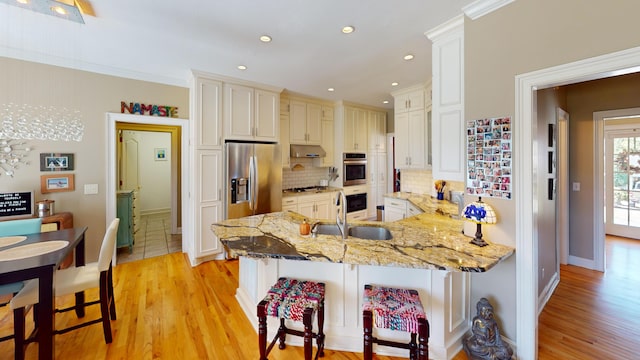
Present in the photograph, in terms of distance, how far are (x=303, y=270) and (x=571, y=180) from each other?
12.8ft

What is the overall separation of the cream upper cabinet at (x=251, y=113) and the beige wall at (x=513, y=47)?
2.89 meters

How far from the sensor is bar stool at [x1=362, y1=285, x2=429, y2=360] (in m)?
1.46

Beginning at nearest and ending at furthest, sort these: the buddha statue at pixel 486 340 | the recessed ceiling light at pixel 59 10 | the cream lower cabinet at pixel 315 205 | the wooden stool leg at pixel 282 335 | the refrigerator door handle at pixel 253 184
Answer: the buddha statue at pixel 486 340 → the wooden stool leg at pixel 282 335 → the recessed ceiling light at pixel 59 10 → the refrigerator door handle at pixel 253 184 → the cream lower cabinet at pixel 315 205

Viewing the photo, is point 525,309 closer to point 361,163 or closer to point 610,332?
point 610,332

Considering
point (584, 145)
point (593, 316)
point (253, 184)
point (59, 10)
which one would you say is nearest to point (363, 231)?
point (253, 184)

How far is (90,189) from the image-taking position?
130 inches

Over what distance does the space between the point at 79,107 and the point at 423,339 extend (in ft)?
14.6

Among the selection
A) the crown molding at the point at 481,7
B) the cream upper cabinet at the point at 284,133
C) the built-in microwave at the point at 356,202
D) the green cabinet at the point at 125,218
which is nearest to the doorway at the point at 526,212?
the crown molding at the point at 481,7

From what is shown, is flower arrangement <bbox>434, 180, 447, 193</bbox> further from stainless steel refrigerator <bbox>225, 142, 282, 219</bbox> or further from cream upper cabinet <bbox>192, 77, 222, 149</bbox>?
cream upper cabinet <bbox>192, 77, 222, 149</bbox>

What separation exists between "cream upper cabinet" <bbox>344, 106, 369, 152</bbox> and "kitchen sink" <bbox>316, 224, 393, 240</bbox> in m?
3.01

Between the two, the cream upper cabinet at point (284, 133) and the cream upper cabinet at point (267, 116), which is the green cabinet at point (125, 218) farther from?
the cream upper cabinet at point (284, 133)

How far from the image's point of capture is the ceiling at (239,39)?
2.06 m

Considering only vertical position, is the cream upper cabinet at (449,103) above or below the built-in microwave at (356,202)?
above

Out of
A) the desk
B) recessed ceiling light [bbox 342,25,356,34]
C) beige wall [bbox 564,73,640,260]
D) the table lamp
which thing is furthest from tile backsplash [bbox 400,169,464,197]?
the desk
